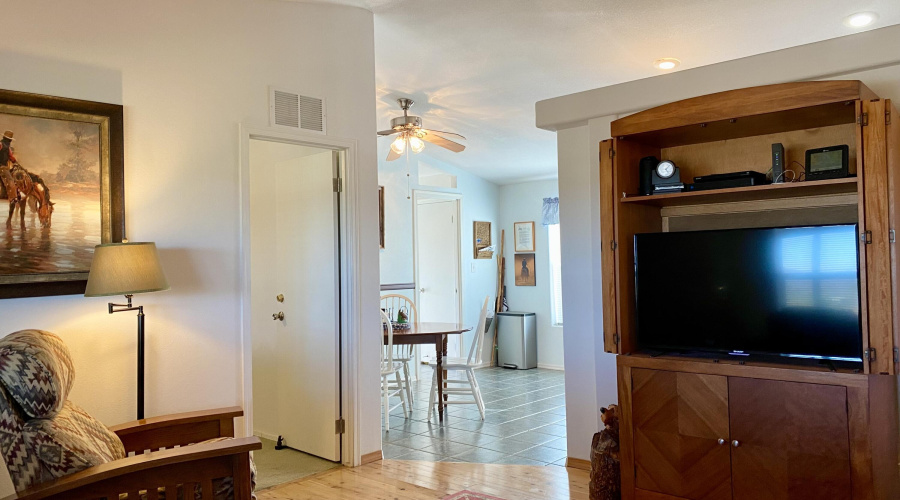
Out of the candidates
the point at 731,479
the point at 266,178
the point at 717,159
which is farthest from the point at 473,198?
the point at 731,479

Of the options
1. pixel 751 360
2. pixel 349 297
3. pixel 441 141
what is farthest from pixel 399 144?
pixel 751 360

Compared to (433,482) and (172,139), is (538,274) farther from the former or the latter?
(172,139)

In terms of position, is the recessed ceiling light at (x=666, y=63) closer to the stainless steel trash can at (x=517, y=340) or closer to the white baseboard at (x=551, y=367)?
the stainless steel trash can at (x=517, y=340)

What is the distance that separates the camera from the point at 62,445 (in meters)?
2.14

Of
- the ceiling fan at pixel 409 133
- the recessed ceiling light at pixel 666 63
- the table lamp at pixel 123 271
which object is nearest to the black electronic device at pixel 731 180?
the recessed ceiling light at pixel 666 63

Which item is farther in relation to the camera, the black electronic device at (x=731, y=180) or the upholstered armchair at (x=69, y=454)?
the black electronic device at (x=731, y=180)

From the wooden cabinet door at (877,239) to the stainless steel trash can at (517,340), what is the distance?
221 inches

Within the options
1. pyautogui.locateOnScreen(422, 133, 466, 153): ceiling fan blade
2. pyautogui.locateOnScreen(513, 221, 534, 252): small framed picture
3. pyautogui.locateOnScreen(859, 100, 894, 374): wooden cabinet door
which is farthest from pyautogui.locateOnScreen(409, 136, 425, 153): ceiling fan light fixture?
pyautogui.locateOnScreen(859, 100, 894, 374): wooden cabinet door

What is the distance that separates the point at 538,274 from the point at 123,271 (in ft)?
19.8

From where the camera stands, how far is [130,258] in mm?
2859

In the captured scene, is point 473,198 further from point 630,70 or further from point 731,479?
point 731,479

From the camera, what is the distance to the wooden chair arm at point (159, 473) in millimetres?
2117

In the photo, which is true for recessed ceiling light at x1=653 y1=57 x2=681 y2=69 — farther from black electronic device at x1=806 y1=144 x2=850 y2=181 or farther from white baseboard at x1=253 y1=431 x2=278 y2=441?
white baseboard at x1=253 y1=431 x2=278 y2=441

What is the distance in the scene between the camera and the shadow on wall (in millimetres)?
2902
